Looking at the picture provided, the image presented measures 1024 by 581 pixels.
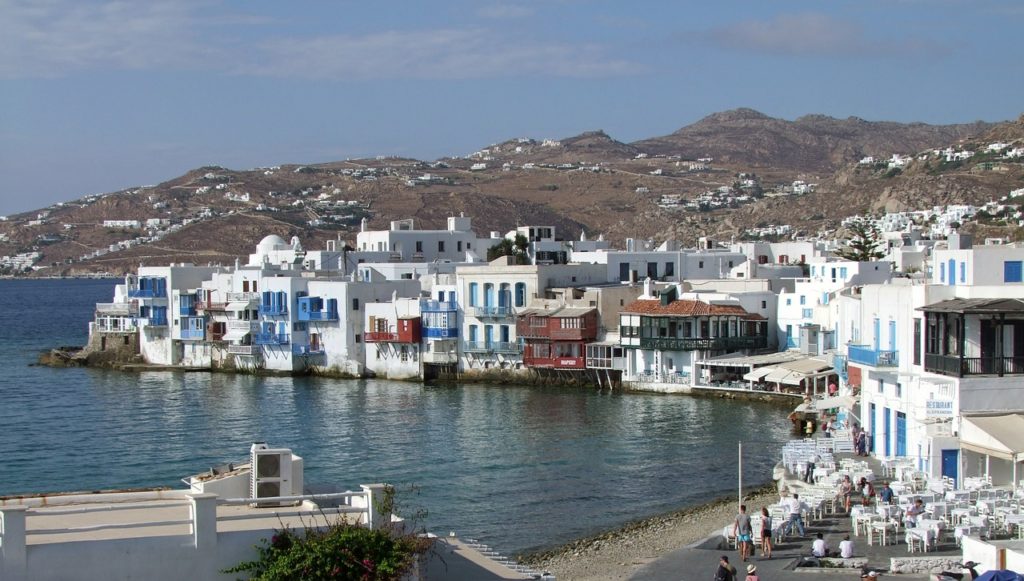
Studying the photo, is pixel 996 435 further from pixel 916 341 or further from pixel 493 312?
pixel 493 312

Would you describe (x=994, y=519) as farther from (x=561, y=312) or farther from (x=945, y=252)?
(x=561, y=312)

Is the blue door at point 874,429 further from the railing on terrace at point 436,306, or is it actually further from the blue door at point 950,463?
the railing on terrace at point 436,306

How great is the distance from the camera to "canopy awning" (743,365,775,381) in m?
50.5

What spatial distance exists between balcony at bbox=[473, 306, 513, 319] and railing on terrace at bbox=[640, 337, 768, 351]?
7794 millimetres

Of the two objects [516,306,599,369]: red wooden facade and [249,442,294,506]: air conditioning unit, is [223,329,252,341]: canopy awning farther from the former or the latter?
[249,442,294,506]: air conditioning unit

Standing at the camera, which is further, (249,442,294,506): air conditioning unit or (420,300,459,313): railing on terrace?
(420,300,459,313): railing on terrace

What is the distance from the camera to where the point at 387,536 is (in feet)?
41.0

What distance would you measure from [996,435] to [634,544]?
7342mm

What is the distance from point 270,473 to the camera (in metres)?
14.2

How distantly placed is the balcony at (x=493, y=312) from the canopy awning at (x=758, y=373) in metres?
13.6

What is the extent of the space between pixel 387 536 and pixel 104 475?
2733cm

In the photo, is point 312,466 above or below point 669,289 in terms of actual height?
below

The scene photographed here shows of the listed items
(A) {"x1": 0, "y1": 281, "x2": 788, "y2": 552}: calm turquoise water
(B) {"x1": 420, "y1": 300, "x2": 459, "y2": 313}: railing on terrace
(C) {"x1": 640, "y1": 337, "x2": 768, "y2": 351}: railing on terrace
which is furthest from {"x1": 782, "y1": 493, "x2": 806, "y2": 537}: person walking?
(B) {"x1": 420, "y1": 300, "x2": 459, "y2": 313}: railing on terrace

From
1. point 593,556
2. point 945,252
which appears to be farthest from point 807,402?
point 593,556
